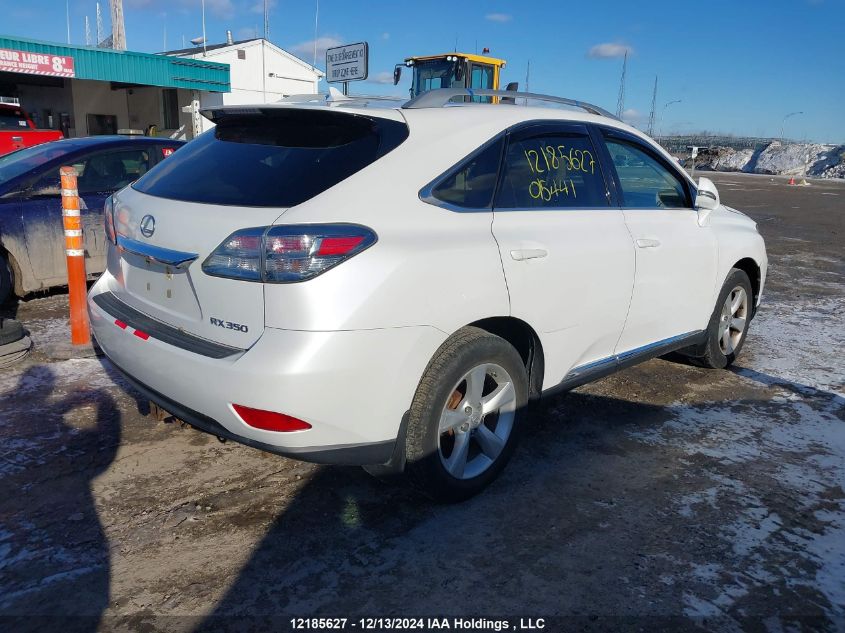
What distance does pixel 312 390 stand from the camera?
2389 millimetres

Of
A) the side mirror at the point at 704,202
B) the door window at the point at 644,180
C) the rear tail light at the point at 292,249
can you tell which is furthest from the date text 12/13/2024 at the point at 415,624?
the side mirror at the point at 704,202

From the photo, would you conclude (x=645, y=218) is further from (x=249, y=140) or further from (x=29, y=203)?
(x=29, y=203)

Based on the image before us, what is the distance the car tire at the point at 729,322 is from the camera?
4.72 metres

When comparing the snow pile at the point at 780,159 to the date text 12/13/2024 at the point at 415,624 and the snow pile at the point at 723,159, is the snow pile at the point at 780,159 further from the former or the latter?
the date text 12/13/2024 at the point at 415,624

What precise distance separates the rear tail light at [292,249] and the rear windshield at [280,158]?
17 centimetres

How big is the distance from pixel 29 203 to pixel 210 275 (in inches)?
168

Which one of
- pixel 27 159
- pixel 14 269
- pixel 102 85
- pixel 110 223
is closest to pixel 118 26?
pixel 102 85

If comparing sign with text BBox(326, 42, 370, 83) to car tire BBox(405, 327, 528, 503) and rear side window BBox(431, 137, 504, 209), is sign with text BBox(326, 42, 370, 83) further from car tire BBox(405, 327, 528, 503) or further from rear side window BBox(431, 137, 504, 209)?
car tire BBox(405, 327, 528, 503)

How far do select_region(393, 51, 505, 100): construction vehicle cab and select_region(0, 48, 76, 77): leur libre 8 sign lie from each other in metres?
12.4

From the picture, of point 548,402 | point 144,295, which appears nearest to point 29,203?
point 144,295

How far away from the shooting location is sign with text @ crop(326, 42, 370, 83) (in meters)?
9.50

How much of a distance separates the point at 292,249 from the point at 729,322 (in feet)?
12.5

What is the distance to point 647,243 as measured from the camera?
3.79m

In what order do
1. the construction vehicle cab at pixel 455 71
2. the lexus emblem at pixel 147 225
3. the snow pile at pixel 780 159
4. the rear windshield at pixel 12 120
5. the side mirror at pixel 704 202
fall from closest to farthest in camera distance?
the lexus emblem at pixel 147 225, the side mirror at pixel 704 202, the rear windshield at pixel 12 120, the construction vehicle cab at pixel 455 71, the snow pile at pixel 780 159
